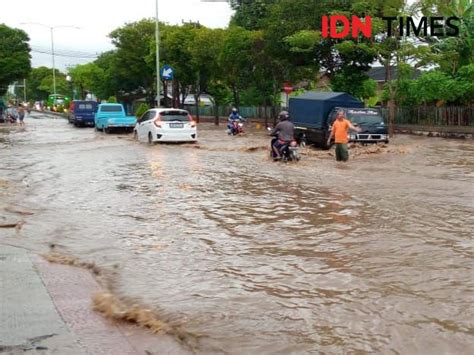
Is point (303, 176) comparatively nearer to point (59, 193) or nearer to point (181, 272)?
point (59, 193)

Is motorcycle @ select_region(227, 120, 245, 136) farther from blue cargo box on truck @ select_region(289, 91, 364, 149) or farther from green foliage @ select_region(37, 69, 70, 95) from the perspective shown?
green foliage @ select_region(37, 69, 70, 95)

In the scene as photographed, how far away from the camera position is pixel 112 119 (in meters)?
32.3

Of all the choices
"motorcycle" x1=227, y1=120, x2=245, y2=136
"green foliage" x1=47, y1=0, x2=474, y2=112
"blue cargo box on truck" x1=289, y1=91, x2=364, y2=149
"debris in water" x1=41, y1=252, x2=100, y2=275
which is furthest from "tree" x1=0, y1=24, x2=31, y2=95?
"debris in water" x1=41, y1=252, x2=100, y2=275

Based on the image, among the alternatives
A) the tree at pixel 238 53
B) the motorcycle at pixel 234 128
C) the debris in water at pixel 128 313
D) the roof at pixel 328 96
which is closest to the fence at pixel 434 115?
the tree at pixel 238 53

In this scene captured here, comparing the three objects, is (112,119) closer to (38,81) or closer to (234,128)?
(234,128)

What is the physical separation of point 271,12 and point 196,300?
30998 millimetres

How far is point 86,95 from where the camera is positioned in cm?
9425

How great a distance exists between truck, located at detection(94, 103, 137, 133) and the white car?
9.27 metres

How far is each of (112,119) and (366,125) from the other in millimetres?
15706

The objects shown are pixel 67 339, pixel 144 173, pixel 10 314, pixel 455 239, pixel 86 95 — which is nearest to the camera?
pixel 67 339

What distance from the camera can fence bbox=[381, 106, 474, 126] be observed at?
101 feet

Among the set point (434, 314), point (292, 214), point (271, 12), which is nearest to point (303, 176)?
point (292, 214)

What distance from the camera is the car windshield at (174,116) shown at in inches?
887

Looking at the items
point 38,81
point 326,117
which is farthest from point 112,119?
point 38,81
